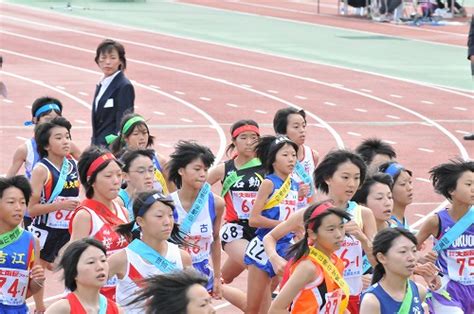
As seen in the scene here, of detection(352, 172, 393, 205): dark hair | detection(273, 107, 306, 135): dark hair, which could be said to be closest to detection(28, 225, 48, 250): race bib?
detection(273, 107, 306, 135): dark hair

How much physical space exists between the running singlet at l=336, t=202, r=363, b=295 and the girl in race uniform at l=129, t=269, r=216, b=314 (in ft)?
10.2

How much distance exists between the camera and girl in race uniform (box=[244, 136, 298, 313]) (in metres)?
11.3

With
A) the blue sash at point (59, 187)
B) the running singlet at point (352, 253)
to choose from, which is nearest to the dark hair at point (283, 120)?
the blue sash at point (59, 187)

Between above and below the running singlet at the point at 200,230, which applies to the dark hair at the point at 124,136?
above

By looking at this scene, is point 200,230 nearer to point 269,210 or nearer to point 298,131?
point 269,210

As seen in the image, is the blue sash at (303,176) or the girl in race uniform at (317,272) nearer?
the girl in race uniform at (317,272)

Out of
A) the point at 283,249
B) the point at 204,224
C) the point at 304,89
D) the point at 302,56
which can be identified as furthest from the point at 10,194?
the point at 302,56

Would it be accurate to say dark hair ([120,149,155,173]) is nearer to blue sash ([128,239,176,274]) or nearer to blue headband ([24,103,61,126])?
blue sash ([128,239,176,274])

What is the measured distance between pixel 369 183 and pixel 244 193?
2021mm

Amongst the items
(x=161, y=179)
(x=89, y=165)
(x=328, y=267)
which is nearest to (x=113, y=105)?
(x=161, y=179)

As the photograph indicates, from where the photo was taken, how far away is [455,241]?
10.2 meters

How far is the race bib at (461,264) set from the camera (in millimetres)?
10227

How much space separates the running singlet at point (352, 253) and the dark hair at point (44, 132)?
3.06 metres

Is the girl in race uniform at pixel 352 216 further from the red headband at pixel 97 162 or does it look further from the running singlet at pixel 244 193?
the running singlet at pixel 244 193
